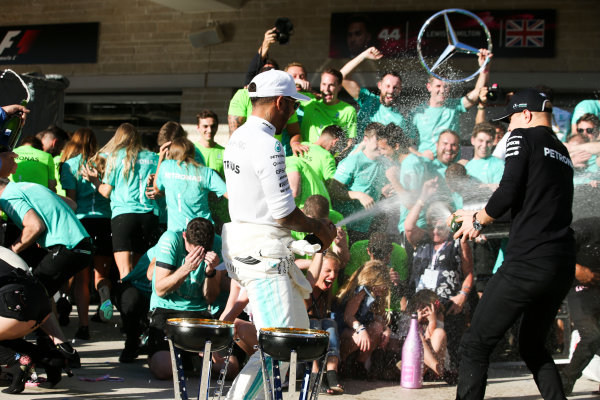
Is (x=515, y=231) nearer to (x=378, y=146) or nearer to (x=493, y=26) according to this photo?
(x=378, y=146)

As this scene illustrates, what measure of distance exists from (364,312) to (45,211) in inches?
93.3

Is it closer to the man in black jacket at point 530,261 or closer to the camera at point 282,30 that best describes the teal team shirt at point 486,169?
the camera at point 282,30

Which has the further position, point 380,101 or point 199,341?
point 380,101

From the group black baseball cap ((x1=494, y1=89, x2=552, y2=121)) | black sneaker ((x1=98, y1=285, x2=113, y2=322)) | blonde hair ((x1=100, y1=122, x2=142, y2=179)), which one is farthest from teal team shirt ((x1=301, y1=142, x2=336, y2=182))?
black baseball cap ((x1=494, y1=89, x2=552, y2=121))

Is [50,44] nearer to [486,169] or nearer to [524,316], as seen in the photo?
[486,169]

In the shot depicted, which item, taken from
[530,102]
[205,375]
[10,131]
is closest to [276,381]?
[205,375]

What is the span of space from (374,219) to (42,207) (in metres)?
2.48

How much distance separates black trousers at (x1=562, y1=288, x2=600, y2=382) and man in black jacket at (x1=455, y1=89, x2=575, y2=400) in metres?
1.47

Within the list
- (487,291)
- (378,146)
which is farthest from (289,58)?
(487,291)

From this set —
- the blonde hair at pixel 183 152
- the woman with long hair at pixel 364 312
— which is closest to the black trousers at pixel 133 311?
the blonde hair at pixel 183 152

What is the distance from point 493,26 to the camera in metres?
10.8

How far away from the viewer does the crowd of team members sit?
5.73 m

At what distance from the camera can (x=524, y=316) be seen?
13.7 ft

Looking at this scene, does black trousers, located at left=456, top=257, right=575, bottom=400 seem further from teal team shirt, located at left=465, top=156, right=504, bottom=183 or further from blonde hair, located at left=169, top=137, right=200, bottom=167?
blonde hair, located at left=169, top=137, right=200, bottom=167
